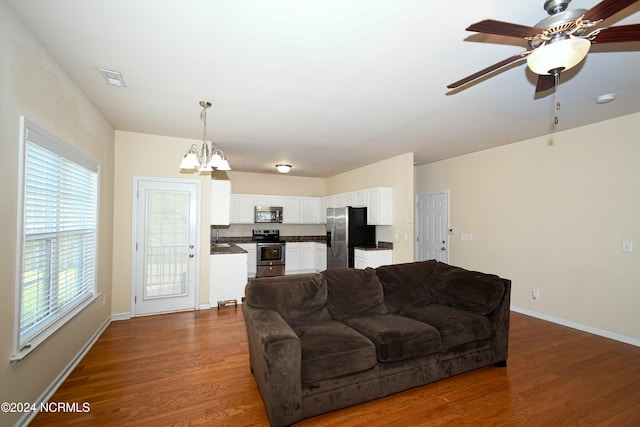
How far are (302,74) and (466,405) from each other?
9.59 feet

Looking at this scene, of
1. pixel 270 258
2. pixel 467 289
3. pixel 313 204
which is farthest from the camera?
pixel 313 204

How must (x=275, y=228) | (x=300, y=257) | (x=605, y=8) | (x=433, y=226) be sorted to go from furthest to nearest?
(x=275, y=228) < (x=300, y=257) < (x=433, y=226) < (x=605, y=8)

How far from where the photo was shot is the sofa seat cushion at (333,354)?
1.94 metres

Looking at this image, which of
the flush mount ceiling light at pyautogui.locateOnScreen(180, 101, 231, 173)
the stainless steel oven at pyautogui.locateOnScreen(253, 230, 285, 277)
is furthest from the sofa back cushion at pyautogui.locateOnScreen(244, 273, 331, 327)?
the stainless steel oven at pyautogui.locateOnScreen(253, 230, 285, 277)

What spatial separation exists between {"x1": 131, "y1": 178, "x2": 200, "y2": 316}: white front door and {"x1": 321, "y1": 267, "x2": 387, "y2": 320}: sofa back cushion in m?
2.51

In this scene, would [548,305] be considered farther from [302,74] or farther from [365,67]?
[302,74]

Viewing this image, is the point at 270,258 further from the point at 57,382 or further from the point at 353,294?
the point at 57,382

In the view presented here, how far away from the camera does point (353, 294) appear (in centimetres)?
274

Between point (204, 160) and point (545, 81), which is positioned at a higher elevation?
point (545, 81)

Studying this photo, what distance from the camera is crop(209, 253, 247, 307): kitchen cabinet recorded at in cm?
446

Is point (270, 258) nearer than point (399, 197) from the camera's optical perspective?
No

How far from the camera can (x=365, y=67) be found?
229cm

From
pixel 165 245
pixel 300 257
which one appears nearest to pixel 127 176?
pixel 165 245

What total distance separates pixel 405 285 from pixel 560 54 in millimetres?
2219
